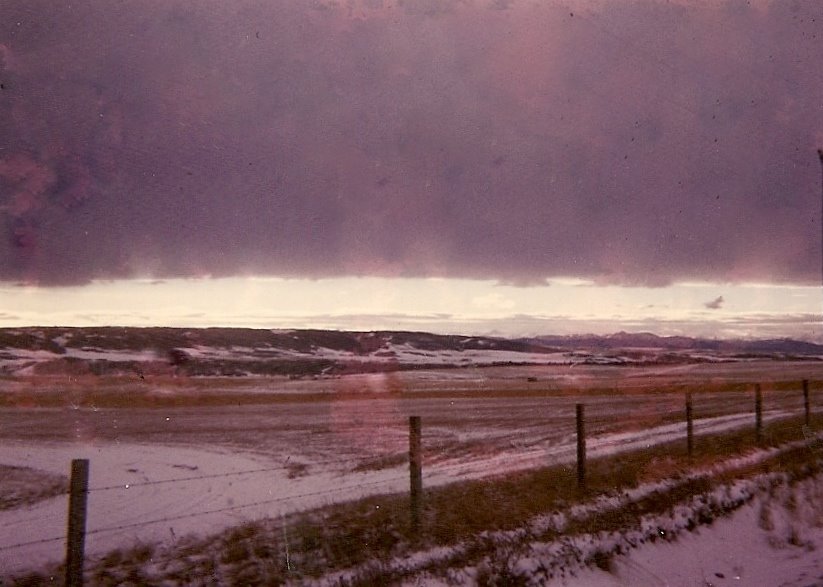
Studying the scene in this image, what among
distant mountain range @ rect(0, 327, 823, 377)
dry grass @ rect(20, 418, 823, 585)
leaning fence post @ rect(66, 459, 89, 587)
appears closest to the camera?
leaning fence post @ rect(66, 459, 89, 587)

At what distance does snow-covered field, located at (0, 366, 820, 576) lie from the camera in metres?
10.5

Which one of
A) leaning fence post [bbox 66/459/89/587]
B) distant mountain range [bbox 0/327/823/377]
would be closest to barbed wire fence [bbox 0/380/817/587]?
leaning fence post [bbox 66/459/89/587]

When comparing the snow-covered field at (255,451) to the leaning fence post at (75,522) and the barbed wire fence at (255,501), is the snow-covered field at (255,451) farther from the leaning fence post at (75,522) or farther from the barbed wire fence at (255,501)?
the leaning fence post at (75,522)

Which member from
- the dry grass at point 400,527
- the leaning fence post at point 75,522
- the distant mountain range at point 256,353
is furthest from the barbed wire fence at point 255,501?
the distant mountain range at point 256,353

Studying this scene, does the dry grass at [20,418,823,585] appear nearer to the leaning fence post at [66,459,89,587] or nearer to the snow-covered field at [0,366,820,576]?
the snow-covered field at [0,366,820,576]

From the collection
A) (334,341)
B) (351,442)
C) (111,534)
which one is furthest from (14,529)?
(334,341)

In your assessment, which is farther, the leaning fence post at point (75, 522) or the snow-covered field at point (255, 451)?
the snow-covered field at point (255, 451)

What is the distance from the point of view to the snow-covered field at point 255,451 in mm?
10516

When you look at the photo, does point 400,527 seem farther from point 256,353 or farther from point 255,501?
point 256,353

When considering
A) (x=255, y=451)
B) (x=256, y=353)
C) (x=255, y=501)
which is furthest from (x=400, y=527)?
(x=256, y=353)

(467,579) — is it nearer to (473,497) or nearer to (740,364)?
(473,497)

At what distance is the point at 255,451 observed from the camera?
742 inches

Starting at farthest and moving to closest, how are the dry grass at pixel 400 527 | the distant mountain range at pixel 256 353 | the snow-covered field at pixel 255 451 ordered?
the distant mountain range at pixel 256 353, the snow-covered field at pixel 255 451, the dry grass at pixel 400 527

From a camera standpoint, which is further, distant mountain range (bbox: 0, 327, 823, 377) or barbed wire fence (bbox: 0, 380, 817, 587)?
distant mountain range (bbox: 0, 327, 823, 377)
